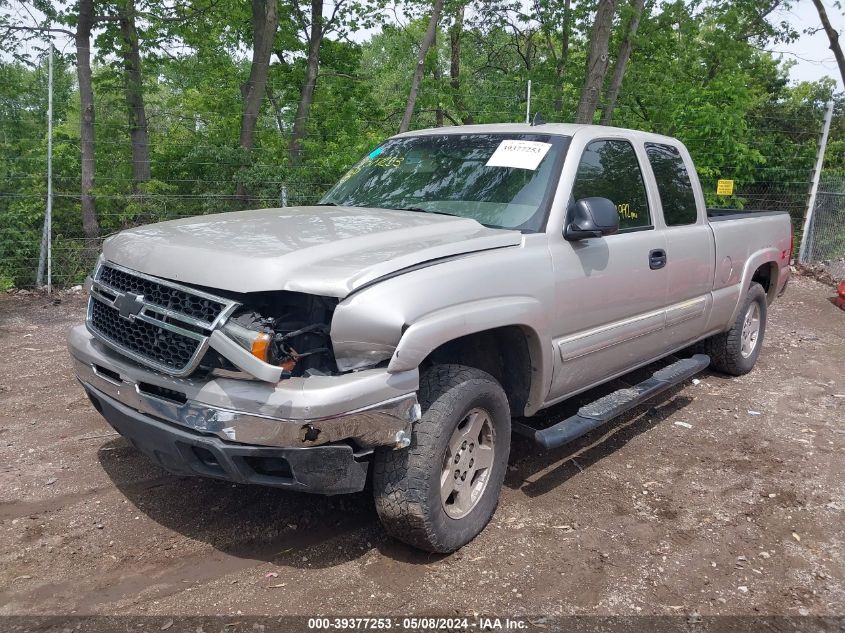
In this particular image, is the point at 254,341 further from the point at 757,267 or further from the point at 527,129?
the point at 757,267

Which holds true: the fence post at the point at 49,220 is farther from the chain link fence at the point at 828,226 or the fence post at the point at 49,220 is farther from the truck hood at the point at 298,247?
the chain link fence at the point at 828,226

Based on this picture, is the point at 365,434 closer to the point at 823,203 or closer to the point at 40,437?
the point at 40,437

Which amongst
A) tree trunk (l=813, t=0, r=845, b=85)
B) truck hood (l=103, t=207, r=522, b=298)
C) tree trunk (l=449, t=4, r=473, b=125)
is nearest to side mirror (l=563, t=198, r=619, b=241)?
truck hood (l=103, t=207, r=522, b=298)

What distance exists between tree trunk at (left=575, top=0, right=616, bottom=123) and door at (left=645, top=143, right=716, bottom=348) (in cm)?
701

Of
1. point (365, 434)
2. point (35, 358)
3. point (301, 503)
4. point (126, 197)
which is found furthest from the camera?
point (126, 197)

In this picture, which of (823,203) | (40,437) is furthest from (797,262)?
(40,437)

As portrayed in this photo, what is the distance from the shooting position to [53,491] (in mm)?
3738

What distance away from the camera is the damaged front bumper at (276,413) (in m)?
2.59

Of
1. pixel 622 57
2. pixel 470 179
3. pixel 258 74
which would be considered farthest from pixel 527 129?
pixel 622 57

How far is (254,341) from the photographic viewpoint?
8.58ft

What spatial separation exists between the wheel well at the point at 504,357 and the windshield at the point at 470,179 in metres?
0.59

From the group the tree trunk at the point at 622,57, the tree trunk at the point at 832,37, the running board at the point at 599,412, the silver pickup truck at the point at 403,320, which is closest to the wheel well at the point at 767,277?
the running board at the point at 599,412

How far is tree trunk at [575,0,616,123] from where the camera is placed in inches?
462

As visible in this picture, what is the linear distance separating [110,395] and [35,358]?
12.0 feet
